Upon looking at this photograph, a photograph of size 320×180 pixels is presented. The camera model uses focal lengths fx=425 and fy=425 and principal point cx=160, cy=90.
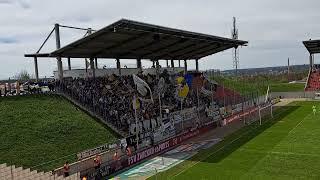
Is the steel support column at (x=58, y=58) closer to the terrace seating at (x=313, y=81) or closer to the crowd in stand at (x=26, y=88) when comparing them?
the crowd in stand at (x=26, y=88)

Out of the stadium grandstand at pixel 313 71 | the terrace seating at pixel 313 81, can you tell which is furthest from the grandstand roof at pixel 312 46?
the terrace seating at pixel 313 81

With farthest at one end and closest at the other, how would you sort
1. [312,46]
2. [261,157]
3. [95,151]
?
1. [312,46]
2. [261,157]
3. [95,151]

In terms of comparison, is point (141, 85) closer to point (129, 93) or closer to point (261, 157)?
point (129, 93)

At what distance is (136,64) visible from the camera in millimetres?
59750

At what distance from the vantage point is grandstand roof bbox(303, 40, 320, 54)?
80.3 m

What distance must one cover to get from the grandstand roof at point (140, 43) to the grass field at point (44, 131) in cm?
645

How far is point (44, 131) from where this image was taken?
34562mm

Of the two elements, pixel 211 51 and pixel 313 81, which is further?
pixel 313 81

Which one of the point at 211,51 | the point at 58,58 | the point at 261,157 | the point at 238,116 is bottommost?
the point at 261,157

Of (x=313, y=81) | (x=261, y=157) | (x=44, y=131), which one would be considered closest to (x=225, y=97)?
(x=313, y=81)

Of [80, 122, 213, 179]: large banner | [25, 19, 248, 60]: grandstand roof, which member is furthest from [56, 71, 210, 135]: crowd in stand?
[80, 122, 213, 179]: large banner

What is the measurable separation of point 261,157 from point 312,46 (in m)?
Answer: 57.6

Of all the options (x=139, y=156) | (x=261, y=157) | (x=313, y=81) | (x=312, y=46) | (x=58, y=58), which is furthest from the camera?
(x=313, y=81)

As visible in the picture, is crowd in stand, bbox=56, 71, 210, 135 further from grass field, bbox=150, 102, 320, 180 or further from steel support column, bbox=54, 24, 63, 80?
grass field, bbox=150, 102, 320, 180
